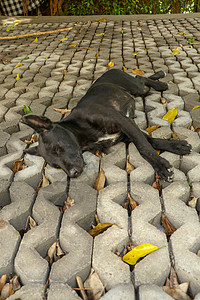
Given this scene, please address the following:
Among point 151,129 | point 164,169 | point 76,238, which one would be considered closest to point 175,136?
point 151,129

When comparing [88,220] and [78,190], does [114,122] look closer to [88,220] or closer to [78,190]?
[78,190]

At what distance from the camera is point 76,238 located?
1.83 meters

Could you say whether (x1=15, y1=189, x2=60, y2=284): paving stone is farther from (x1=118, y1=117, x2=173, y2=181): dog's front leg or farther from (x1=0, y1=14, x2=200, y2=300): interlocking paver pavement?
(x1=118, y1=117, x2=173, y2=181): dog's front leg

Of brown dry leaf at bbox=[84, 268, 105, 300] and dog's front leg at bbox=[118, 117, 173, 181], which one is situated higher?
dog's front leg at bbox=[118, 117, 173, 181]

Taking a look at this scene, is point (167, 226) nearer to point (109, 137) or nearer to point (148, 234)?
point (148, 234)

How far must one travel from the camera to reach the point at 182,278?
1.58m

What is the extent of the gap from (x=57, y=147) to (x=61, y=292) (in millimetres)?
1139

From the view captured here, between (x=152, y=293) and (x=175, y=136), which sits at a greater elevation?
(x=175, y=136)

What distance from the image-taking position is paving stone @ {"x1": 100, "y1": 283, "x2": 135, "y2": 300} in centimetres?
146

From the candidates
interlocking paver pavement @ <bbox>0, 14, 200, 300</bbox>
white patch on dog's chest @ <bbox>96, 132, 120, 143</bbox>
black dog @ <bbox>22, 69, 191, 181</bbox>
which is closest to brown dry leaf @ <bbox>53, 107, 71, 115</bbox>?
interlocking paver pavement @ <bbox>0, 14, 200, 300</bbox>

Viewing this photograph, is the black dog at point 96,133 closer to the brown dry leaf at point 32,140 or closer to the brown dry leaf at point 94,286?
the brown dry leaf at point 32,140

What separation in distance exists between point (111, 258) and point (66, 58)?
479cm

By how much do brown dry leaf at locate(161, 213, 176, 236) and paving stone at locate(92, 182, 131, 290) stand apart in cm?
26

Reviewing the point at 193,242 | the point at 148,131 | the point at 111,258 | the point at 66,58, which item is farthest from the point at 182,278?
the point at 66,58
